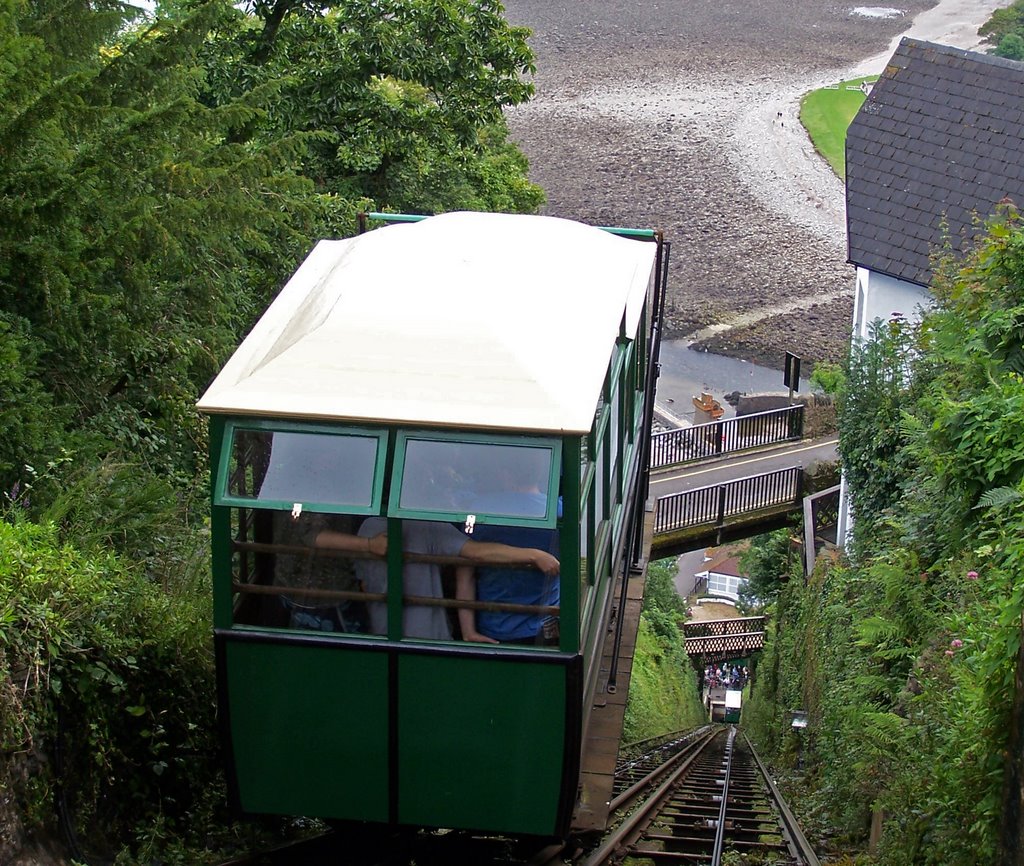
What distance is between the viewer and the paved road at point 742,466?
20.7 metres

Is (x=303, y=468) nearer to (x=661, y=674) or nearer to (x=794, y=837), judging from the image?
(x=794, y=837)

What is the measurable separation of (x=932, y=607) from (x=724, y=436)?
1365 cm

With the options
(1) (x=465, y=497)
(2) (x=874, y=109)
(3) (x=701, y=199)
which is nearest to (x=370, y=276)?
(1) (x=465, y=497)

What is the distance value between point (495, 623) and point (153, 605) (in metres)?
1.88

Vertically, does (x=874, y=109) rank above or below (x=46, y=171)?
above

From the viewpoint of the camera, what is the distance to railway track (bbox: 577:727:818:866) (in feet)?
24.9

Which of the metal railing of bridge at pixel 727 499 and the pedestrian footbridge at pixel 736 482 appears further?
the pedestrian footbridge at pixel 736 482

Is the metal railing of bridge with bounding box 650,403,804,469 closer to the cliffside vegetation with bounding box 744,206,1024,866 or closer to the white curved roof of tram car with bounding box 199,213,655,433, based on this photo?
the cliffside vegetation with bounding box 744,206,1024,866

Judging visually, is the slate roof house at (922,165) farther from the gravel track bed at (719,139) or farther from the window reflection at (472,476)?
the gravel track bed at (719,139)

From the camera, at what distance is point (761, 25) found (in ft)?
203

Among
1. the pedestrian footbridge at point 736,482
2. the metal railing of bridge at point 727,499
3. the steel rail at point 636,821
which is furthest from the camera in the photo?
the pedestrian footbridge at point 736,482

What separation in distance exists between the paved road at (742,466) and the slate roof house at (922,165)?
11.0 feet

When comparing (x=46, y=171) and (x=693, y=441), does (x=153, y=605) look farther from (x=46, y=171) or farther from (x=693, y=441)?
(x=693, y=441)

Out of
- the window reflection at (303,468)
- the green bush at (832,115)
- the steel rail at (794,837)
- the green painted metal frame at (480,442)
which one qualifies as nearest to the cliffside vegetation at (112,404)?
the window reflection at (303,468)
